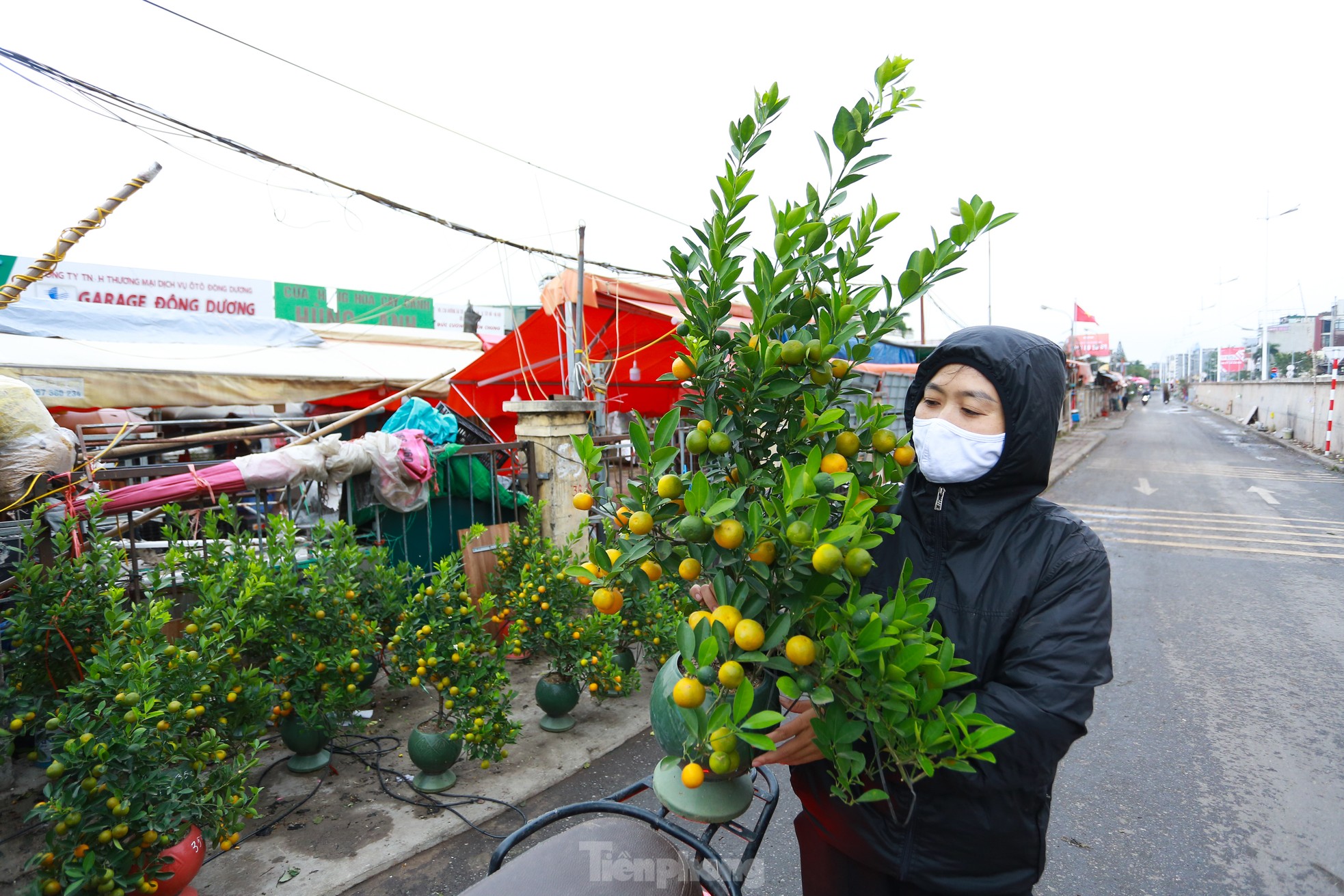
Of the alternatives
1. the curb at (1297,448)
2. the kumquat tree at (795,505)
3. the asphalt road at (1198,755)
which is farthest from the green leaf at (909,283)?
the curb at (1297,448)

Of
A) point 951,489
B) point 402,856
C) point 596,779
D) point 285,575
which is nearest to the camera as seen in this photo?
point 951,489

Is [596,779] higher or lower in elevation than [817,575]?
lower

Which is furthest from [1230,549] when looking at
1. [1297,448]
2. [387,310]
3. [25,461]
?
[387,310]

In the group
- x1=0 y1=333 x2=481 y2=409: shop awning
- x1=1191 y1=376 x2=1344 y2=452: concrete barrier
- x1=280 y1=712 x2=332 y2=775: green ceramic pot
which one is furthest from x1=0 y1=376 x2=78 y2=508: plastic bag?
x1=1191 y1=376 x2=1344 y2=452: concrete barrier

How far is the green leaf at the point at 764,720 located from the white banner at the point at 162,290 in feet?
54.2

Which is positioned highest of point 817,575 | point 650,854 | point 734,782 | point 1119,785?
point 817,575

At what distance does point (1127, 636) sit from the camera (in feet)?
19.0

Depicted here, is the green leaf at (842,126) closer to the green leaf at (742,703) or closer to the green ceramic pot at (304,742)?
the green leaf at (742,703)

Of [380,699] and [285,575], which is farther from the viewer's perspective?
[380,699]

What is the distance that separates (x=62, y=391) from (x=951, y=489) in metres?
7.75

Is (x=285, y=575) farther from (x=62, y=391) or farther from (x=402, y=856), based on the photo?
(x=62, y=391)

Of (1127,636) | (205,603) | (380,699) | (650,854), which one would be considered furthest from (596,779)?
(1127,636)

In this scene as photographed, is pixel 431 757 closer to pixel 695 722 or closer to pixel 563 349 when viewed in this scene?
pixel 695 722

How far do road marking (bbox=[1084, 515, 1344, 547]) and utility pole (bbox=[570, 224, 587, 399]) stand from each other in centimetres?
749
